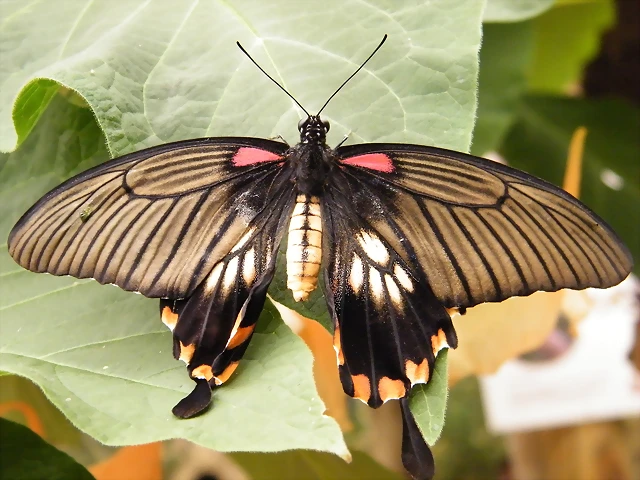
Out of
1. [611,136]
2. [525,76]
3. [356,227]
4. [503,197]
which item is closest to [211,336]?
[356,227]

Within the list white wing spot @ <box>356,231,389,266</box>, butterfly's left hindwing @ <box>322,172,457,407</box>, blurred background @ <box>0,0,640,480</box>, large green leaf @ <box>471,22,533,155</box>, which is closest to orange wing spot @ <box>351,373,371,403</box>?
butterfly's left hindwing @ <box>322,172,457,407</box>

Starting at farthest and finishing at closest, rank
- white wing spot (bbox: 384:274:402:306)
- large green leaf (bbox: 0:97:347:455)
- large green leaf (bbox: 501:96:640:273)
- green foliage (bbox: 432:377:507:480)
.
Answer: green foliage (bbox: 432:377:507:480)
large green leaf (bbox: 501:96:640:273)
white wing spot (bbox: 384:274:402:306)
large green leaf (bbox: 0:97:347:455)

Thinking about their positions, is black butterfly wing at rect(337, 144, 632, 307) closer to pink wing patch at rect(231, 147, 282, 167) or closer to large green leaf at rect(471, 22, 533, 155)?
pink wing patch at rect(231, 147, 282, 167)

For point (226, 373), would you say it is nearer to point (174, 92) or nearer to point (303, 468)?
point (174, 92)

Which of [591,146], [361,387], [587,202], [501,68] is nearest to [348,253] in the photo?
[361,387]

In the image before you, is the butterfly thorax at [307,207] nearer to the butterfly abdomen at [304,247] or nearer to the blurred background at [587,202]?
the butterfly abdomen at [304,247]

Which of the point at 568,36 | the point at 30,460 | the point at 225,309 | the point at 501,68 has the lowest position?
the point at 30,460
